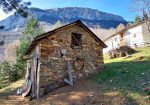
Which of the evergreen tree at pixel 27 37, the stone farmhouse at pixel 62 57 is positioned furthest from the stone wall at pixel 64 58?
the evergreen tree at pixel 27 37

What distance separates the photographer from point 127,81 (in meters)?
15.9

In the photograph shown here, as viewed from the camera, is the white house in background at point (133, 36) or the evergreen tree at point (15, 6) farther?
the white house in background at point (133, 36)

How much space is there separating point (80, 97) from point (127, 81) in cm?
374

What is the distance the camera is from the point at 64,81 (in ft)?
57.3

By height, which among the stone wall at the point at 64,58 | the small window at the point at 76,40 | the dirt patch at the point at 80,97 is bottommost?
the dirt patch at the point at 80,97

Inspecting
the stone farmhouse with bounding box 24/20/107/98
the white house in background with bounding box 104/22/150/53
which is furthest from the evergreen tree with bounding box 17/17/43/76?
the white house in background with bounding box 104/22/150/53

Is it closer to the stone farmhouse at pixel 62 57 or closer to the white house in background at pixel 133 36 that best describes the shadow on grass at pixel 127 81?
the stone farmhouse at pixel 62 57

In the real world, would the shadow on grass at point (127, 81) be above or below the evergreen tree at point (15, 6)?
below

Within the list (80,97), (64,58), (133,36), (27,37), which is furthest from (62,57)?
(133,36)

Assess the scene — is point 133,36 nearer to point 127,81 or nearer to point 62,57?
point 62,57

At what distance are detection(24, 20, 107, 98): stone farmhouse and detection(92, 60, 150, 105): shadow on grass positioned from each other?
1.42m

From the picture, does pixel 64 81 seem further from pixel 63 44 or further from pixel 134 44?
pixel 134 44

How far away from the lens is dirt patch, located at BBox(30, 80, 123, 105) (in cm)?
1306

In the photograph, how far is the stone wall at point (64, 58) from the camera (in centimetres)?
1680
